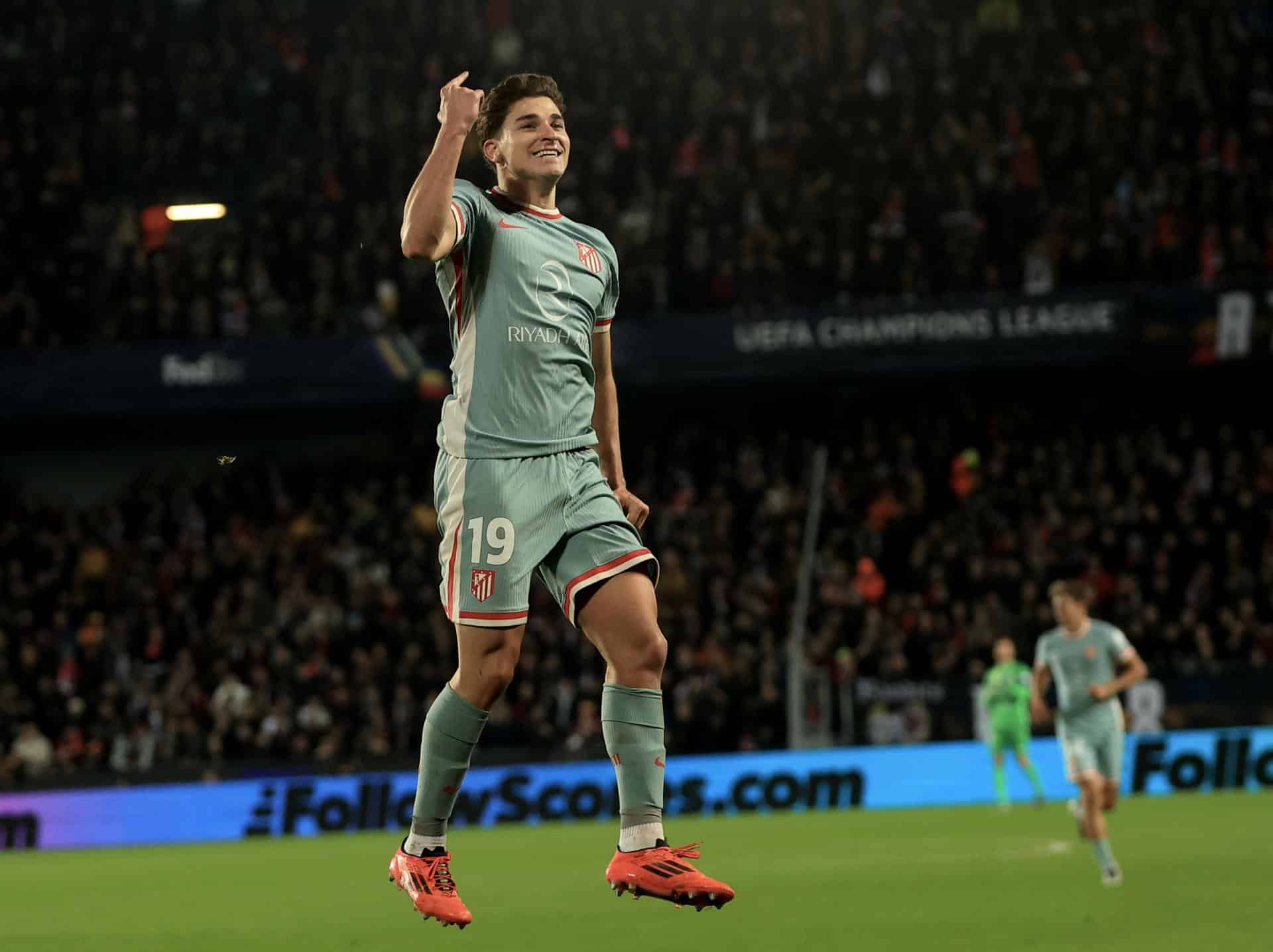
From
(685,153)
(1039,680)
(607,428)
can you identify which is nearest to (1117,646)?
(1039,680)

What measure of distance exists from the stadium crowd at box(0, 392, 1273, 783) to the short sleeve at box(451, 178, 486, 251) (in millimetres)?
15167

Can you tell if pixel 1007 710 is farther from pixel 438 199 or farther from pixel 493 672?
pixel 438 199

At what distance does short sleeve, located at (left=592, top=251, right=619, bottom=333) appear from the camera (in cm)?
548

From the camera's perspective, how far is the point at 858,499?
2412 centimetres

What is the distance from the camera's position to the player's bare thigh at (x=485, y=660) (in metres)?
5.14

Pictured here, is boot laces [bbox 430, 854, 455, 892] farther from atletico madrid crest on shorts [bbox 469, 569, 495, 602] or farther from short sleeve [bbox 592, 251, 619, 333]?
short sleeve [bbox 592, 251, 619, 333]

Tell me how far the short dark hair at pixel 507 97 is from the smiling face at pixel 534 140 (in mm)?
18

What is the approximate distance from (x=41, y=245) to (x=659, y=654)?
74.9 ft

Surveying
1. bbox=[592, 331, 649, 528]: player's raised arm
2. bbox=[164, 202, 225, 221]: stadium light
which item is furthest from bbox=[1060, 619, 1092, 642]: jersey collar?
bbox=[164, 202, 225, 221]: stadium light

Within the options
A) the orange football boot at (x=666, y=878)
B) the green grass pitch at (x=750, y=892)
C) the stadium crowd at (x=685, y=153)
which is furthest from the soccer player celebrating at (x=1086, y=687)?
the stadium crowd at (x=685, y=153)

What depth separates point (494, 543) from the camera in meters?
5.12

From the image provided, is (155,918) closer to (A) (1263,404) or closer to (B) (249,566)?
(B) (249,566)

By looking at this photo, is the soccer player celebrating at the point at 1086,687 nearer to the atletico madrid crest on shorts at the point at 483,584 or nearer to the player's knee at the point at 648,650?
the player's knee at the point at 648,650

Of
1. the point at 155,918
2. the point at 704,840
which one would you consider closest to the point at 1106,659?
the point at 704,840
